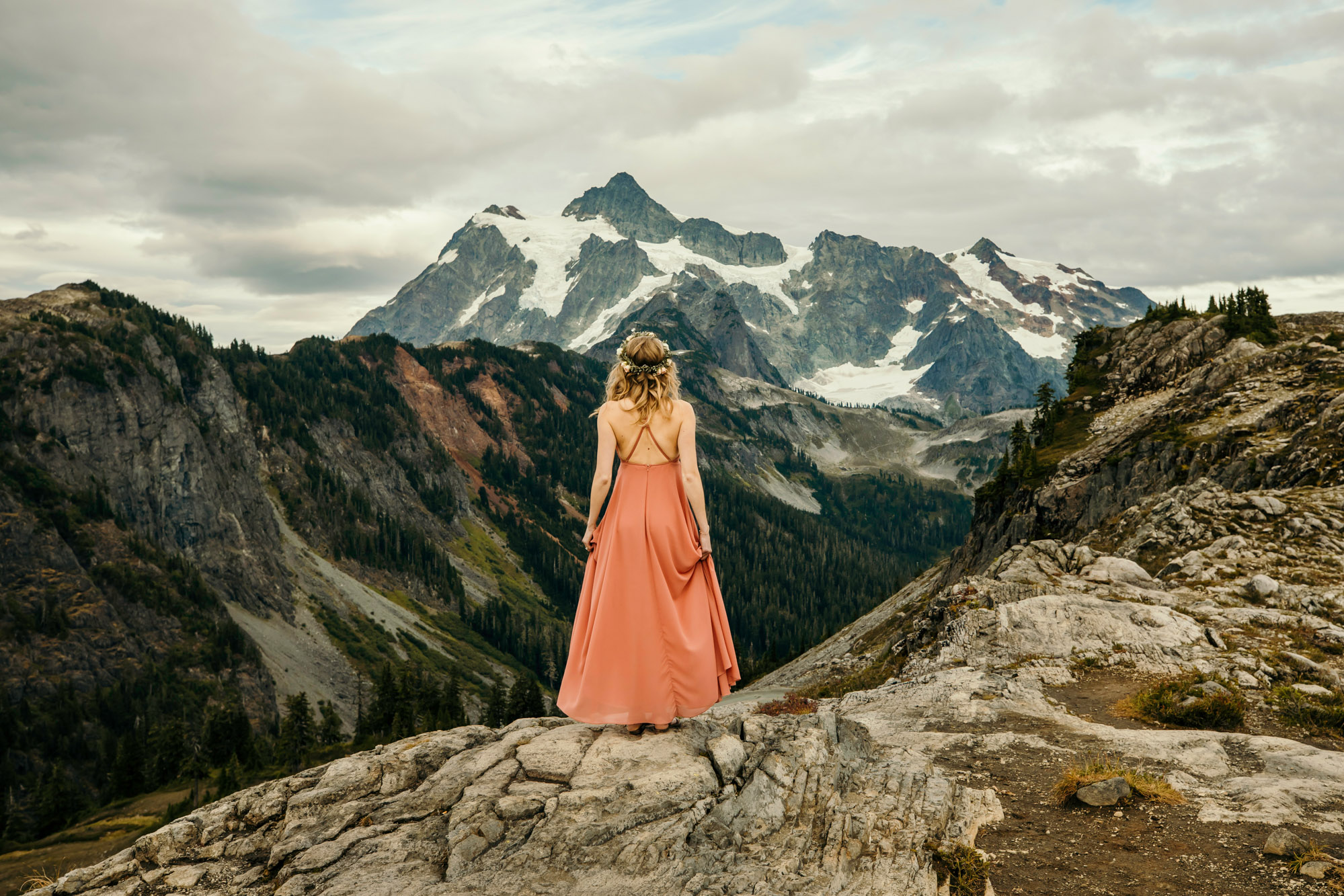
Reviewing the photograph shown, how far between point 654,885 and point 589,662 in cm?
341

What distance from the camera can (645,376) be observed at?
442 inches

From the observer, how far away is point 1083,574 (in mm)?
23672

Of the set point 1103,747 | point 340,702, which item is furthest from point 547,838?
point 340,702

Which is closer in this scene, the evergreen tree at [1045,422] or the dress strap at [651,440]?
the dress strap at [651,440]

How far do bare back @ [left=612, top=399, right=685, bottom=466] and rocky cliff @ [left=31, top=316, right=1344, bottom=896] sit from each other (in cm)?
413

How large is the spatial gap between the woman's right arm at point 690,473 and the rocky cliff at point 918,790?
9.77ft

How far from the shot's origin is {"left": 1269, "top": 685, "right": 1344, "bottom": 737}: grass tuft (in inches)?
508

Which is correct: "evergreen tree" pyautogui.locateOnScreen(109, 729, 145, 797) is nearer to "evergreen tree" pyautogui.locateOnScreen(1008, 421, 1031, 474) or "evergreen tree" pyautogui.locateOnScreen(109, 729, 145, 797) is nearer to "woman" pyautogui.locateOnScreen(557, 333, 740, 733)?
"evergreen tree" pyautogui.locateOnScreen(1008, 421, 1031, 474)

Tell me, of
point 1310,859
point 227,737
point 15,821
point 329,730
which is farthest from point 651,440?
point 15,821

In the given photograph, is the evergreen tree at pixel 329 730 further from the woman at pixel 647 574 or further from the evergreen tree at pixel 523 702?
the woman at pixel 647 574

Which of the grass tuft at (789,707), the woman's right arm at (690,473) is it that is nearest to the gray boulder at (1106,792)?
the woman's right arm at (690,473)

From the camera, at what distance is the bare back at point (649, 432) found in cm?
1128

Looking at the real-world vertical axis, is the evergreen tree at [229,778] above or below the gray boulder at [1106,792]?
below

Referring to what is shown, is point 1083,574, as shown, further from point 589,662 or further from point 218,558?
point 218,558
